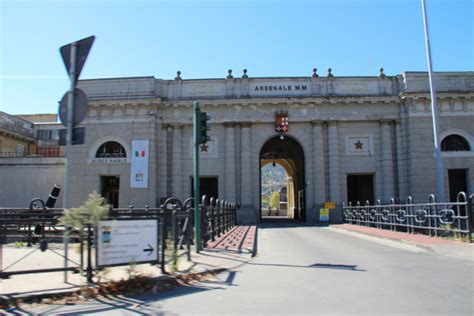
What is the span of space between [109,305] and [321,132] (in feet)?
83.0

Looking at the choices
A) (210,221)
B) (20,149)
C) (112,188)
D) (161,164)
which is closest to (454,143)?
(161,164)

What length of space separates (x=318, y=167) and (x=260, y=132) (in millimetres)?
4940

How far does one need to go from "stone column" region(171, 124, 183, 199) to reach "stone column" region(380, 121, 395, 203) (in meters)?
14.6

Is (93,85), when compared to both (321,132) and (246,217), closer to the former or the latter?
(246,217)

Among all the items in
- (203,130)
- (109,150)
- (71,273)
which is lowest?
(71,273)

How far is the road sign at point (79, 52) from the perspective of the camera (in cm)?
711

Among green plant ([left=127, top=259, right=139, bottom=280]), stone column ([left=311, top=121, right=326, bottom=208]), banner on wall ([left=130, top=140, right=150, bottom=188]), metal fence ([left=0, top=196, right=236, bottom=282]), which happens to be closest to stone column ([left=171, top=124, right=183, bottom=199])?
banner on wall ([left=130, top=140, right=150, bottom=188])

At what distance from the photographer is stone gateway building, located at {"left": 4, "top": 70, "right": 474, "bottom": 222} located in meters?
28.6

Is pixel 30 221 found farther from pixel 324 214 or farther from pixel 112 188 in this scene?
pixel 112 188

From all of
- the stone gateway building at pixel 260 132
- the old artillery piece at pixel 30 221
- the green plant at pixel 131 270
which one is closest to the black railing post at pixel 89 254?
the green plant at pixel 131 270

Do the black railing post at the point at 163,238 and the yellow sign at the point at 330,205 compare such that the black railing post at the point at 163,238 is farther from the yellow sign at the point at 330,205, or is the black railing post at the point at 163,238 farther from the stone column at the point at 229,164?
the yellow sign at the point at 330,205

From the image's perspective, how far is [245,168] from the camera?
96.7ft

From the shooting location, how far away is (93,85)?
99.4ft

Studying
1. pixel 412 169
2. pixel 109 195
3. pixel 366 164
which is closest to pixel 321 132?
pixel 366 164
